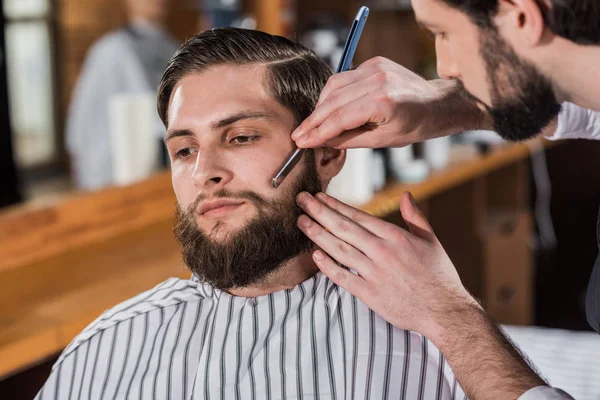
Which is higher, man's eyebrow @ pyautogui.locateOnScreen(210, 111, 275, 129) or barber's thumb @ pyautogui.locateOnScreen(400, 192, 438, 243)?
man's eyebrow @ pyautogui.locateOnScreen(210, 111, 275, 129)

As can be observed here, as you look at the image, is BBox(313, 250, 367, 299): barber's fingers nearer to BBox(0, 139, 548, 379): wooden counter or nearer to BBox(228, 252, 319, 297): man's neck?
BBox(228, 252, 319, 297): man's neck

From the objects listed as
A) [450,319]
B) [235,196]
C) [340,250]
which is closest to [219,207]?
[235,196]

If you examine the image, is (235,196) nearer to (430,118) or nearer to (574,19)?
(430,118)

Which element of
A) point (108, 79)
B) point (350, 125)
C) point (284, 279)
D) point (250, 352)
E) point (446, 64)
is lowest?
point (250, 352)

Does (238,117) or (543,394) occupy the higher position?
(238,117)

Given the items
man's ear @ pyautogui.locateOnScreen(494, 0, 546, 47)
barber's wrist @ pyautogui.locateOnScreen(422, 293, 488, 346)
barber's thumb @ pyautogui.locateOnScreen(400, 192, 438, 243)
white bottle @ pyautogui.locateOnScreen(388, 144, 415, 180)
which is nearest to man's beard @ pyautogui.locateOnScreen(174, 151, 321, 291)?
barber's thumb @ pyautogui.locateOnScreen(400, 192, 438, 243)

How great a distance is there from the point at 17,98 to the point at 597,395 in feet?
6.37

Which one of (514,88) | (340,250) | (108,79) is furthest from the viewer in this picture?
(108,79)

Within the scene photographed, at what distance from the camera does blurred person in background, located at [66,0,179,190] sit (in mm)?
2766

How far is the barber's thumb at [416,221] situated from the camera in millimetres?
1343

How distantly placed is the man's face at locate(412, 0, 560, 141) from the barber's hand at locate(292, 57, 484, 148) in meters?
→ 0.15

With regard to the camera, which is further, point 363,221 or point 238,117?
point 238,117

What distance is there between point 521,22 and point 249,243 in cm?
60

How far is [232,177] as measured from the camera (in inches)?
55.9
